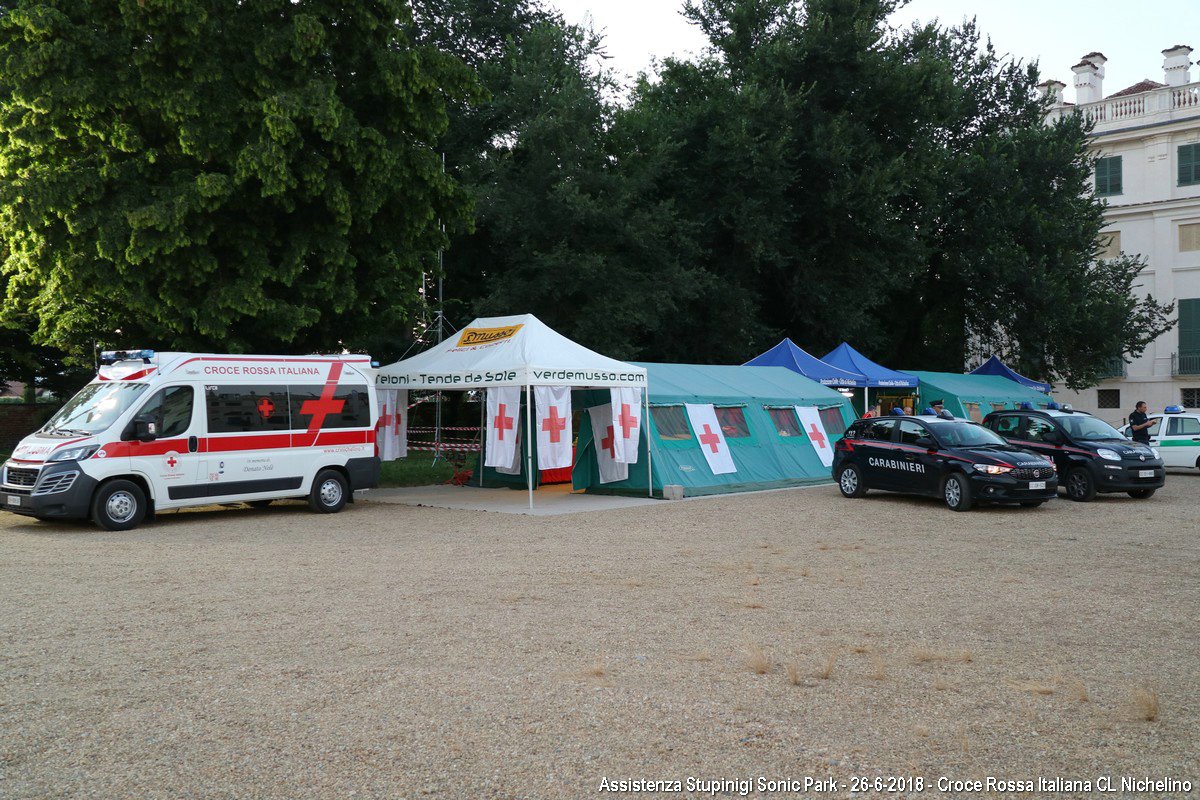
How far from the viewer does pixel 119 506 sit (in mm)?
13586

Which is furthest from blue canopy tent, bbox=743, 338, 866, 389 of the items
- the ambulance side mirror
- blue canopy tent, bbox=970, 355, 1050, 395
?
the ambulance side mirror

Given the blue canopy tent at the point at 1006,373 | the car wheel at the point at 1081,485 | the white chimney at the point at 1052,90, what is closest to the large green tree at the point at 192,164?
the car wheel at the point at 1081,485

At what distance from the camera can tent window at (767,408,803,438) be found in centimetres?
2145

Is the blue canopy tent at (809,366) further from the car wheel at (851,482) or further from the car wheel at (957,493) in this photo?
the car wheel at (957,493)

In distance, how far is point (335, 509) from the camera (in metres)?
16.1

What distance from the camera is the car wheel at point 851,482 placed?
59.3 ft

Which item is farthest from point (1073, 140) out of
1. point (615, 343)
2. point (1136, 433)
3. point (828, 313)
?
point (615, 343)

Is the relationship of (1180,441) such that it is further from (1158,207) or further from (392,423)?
(1158,207)

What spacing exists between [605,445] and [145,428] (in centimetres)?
823

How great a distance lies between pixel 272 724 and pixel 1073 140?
3743 centimetres

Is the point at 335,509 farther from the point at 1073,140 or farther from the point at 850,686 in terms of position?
the point at 1073,140

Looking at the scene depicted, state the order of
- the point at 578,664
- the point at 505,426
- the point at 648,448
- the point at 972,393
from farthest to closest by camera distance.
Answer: the point at 972,393 < the point at 648,448 < the point at 505,426 < the point at 578,664

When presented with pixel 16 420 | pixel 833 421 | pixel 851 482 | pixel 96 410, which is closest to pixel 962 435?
pixel 851 482

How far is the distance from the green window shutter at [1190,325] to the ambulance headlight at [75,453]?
40921 mm
